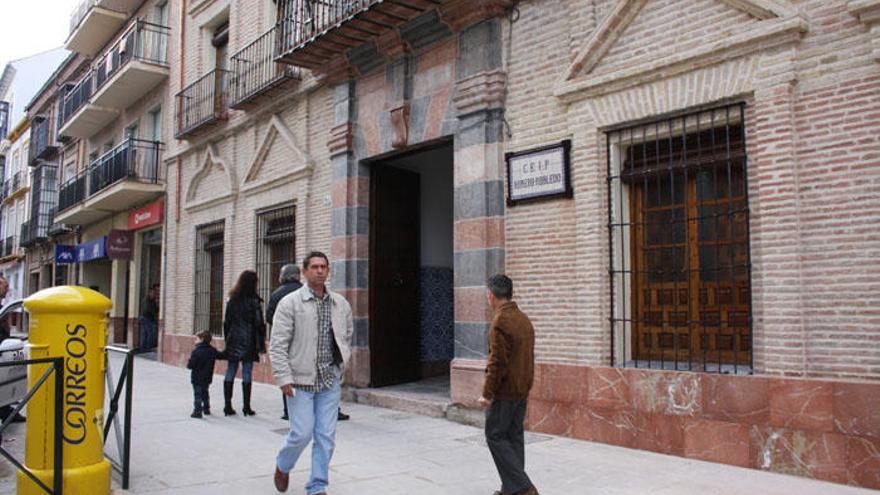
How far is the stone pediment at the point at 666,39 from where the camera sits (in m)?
5.63

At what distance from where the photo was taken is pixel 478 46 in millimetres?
8008

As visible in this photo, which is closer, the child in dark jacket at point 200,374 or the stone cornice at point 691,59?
the stone cornice at point 691,59

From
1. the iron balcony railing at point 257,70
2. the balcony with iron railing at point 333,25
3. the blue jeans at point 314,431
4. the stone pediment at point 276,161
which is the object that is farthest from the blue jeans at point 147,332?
the blue jeans at point 314,431

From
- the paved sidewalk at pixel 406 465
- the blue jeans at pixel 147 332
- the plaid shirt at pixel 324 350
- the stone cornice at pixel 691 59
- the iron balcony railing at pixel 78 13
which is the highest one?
the iron balcony railing at pixel 78 13

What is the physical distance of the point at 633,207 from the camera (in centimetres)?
689

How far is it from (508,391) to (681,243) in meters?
2.80

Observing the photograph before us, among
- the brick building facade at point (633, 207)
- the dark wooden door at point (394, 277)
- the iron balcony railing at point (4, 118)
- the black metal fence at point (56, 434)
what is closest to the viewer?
the black metal fence at point (56, 434)

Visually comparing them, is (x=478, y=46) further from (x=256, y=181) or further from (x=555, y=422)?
(x=256, y=181)

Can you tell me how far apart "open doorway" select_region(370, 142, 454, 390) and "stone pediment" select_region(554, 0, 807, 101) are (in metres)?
3.16

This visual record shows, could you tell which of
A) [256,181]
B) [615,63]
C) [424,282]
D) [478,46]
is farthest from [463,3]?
[256,181]

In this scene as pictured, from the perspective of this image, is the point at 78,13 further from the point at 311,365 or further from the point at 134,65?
the point at 311,365

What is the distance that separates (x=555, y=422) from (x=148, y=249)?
13.8m

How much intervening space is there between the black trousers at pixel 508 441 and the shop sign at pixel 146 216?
515 inches

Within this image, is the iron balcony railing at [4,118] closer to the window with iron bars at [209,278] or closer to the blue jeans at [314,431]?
the window with iron bars at [209,278]
